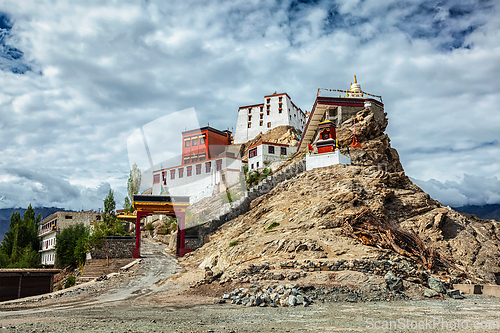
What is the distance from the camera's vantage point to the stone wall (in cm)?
3491

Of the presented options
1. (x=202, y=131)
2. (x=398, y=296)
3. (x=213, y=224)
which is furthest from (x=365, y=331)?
(x=202, y=131)

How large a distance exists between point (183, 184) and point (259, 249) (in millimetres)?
46383

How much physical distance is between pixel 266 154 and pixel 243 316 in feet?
146

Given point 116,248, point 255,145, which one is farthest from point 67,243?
point 255,145

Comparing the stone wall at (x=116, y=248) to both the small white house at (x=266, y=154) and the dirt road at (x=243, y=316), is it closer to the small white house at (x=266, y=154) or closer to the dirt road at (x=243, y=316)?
the dirt road at (x=243, y=316)

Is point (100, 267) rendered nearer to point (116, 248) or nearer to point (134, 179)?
point (116, 248)

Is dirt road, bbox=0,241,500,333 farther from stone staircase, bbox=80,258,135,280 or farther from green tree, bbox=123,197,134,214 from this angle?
green tree, bbox=123,197,134,214

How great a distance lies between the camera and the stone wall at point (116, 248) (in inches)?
1374

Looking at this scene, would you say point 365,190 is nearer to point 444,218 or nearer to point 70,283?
point 444,218

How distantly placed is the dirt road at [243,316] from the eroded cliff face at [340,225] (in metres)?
5.40

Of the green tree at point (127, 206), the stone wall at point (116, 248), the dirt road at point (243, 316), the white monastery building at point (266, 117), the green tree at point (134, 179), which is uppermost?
the white monastery building at point (266, 117)

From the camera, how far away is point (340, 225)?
82.2 ft

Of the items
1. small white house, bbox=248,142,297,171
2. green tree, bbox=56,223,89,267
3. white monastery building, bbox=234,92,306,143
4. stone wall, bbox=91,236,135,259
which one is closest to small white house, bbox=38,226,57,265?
green tree, bbox=56,223,89,267

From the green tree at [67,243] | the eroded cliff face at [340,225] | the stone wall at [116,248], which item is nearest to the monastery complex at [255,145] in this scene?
the eroded cliff face at [340,225]
